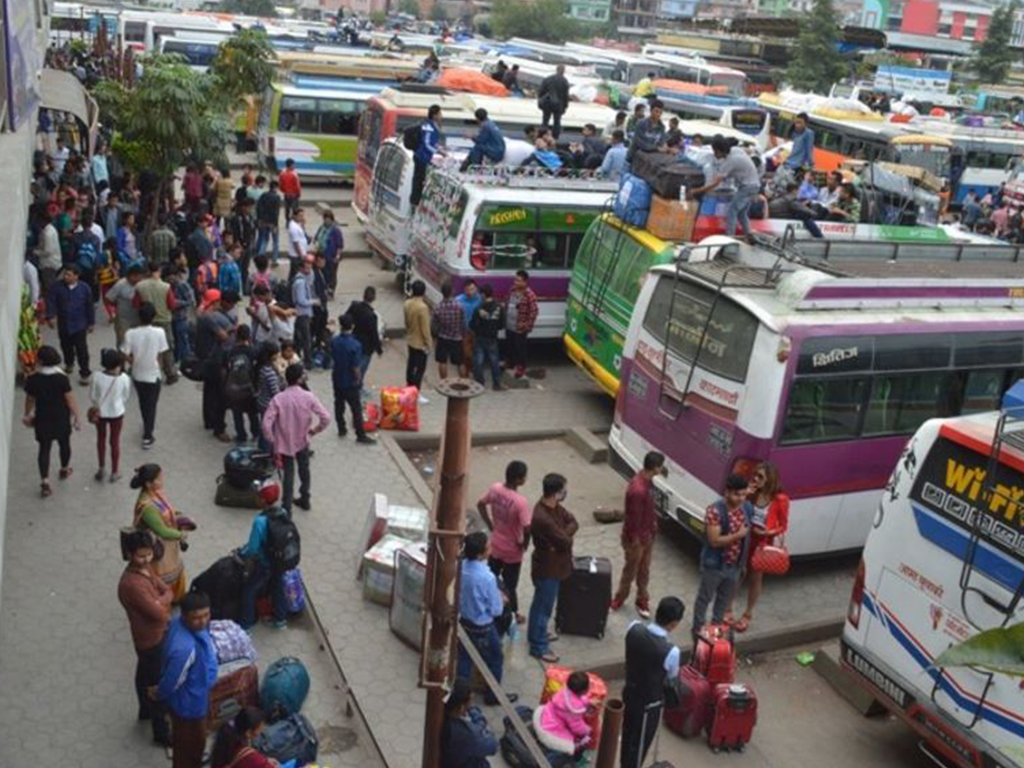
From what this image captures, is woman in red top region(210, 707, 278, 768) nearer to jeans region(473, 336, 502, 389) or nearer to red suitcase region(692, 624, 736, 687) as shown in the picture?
red suitcase region(692, 624, 736, 687)

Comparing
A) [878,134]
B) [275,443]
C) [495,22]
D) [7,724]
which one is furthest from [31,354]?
[495,22]

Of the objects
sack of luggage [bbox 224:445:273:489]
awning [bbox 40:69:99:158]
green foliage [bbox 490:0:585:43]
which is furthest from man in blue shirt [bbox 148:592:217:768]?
green foliage [bbox 490:0:585:43]

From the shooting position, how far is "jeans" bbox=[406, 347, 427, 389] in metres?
12.5

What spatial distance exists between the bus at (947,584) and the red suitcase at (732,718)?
0.78 m

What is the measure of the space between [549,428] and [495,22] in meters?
97.2

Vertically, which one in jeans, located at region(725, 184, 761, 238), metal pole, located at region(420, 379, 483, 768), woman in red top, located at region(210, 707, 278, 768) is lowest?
woman in red top, located at region(210, 707, 278, 768)

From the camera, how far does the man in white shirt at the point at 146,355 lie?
997 centimetres

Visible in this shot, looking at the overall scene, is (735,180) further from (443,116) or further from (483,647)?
(443,116)

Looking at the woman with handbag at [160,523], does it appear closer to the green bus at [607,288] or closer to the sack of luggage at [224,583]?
the sack of luggage at [224,583]

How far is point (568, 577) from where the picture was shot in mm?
8125

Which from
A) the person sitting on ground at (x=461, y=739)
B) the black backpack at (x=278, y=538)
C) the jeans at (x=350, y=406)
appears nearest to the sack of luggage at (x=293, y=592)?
the black backpack at (x=278, y=538)

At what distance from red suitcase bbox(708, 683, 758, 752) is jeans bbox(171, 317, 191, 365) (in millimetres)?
7776

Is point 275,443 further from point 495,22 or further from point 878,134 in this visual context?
point 495,22

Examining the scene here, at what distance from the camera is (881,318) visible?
927 centimetres
